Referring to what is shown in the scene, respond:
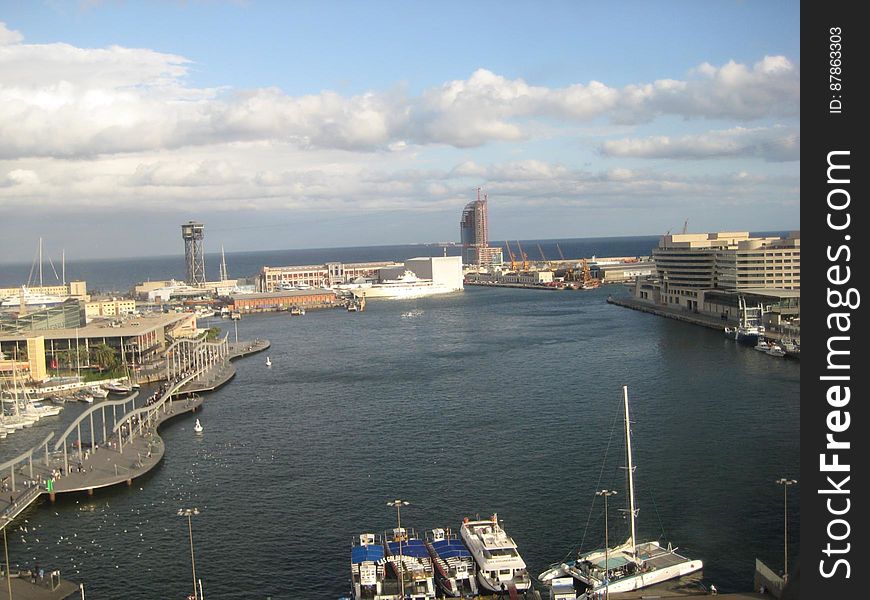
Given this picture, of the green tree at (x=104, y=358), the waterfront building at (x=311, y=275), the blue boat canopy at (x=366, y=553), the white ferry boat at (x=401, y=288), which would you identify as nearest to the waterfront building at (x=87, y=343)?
the green tree at (x=104, y=358)

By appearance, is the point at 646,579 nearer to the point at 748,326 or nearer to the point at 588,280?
the point at 748,326

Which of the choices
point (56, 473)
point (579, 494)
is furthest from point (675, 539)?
point (56, 473)

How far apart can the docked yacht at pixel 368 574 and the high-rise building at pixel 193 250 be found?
34715 millimetres

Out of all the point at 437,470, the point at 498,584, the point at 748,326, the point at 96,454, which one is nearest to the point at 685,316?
the point at 748,326

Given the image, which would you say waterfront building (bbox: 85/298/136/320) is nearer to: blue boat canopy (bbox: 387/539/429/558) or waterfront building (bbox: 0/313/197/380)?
waterfront building (bbox: 0/313/197/380)

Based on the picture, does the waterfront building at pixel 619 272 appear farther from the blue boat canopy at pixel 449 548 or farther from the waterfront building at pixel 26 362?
the blue boat canopy at pixel 449 548

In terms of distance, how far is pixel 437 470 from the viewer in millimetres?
8789

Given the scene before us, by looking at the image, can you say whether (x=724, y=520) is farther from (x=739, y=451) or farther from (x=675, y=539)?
(x=739, y=451)

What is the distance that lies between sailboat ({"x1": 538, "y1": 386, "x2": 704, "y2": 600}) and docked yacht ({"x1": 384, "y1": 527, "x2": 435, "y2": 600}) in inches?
33.8

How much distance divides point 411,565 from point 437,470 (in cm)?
254

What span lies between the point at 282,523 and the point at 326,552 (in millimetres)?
806

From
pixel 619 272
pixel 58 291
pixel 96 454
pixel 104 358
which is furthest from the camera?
pixel 619 272

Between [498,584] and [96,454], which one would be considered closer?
[498,584]

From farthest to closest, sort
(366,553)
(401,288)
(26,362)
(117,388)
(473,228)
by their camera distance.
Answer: (473,228)
(401,288)
(26,362)
(117,388)
(366,553)
